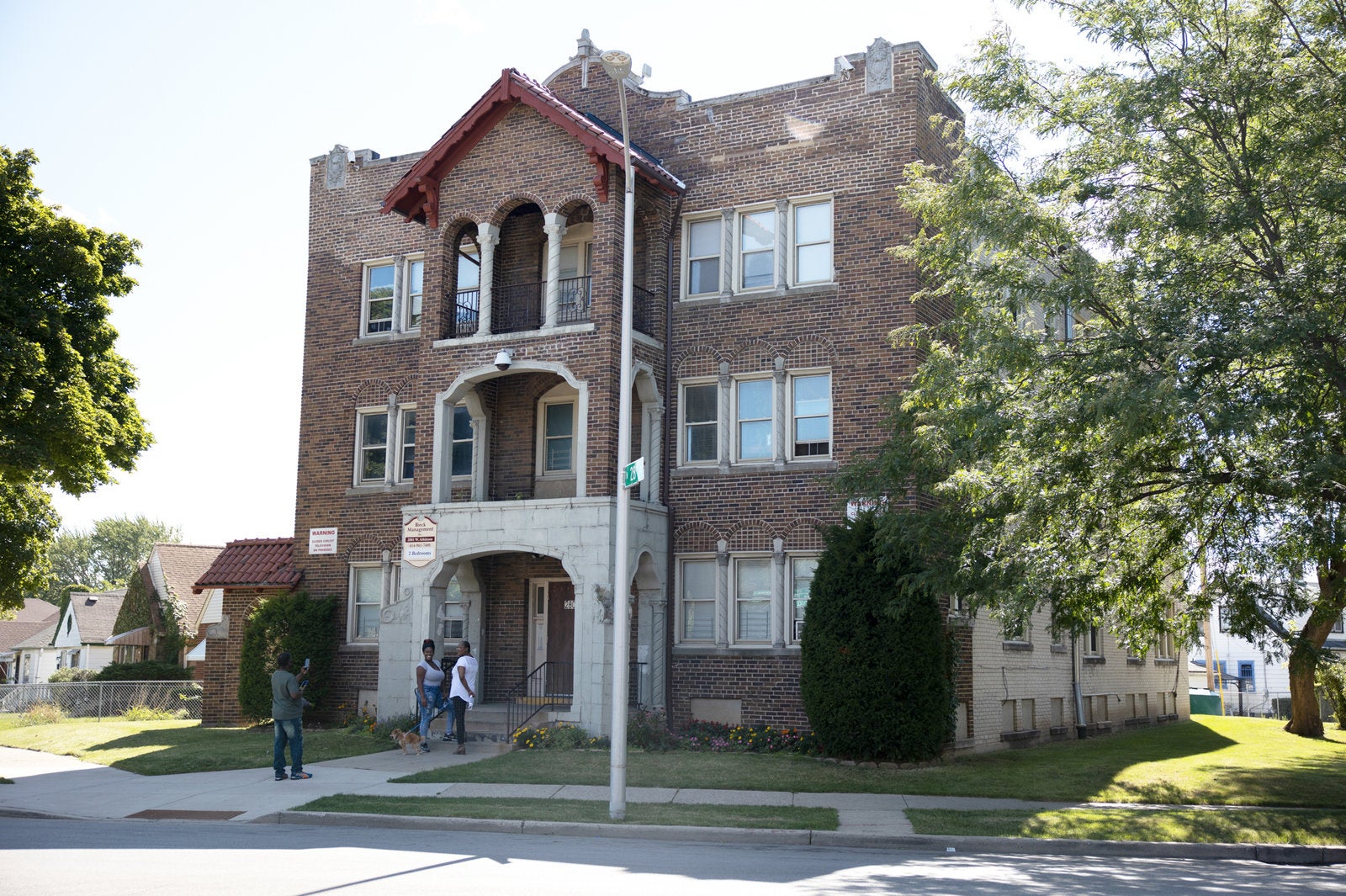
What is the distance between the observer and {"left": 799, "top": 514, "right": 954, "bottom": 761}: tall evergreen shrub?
17.6 m

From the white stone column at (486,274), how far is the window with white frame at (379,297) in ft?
13.5

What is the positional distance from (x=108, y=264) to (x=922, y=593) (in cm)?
1826

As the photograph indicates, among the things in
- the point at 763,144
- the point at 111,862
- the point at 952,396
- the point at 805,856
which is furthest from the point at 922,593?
the point at 111,862

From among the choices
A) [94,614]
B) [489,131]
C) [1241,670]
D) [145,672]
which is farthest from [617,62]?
[1241,670]

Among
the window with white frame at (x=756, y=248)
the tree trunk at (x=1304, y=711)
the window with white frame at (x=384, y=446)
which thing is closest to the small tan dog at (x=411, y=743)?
the window with white frame at (x=384, y=446)

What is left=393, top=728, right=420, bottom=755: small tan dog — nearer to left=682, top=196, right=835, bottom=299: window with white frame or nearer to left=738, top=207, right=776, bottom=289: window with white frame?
left=682, top=196, right=835, bottom=299: window with white frame

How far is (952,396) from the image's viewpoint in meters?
15.9

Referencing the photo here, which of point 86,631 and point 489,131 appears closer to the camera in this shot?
point 489,131

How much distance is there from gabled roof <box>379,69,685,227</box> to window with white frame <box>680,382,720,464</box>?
3884 millimetres

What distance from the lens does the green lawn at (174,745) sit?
18703 millimetres

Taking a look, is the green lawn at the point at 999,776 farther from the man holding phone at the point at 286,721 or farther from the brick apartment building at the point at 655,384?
the brick apartment building at the point at 655,384

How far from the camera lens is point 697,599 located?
2217 centimetres

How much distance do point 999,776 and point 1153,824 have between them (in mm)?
4088

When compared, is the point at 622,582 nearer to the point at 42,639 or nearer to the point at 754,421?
the point at 754,421
